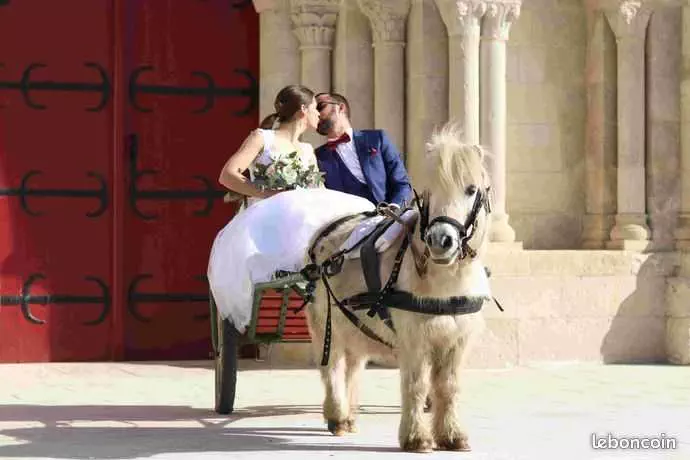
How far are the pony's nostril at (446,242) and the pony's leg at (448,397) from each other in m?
0.56

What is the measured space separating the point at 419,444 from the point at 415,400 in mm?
178

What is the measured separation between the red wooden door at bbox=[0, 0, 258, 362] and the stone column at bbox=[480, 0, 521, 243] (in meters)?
1.71

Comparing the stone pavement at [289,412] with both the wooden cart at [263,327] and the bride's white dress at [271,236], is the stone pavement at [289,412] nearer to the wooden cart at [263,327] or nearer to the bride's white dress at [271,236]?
the wooden cart at [263,327]

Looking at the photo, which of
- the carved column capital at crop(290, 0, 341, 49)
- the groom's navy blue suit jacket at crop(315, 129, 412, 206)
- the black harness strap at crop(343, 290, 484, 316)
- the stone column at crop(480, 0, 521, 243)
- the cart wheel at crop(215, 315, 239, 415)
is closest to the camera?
the black harness strap at crop(343, 290, 484, 316)

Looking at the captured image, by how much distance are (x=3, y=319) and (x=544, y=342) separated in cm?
369

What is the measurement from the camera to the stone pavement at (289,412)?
19.8ft

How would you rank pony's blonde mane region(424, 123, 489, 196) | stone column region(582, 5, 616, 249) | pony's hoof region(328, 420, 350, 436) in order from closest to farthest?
1. pony's blonde mane region(424, 123, 489, 196)
2. pony's hoof region(328, 420, 350, 436)
3. stone column region(582, 5, 616, 249)

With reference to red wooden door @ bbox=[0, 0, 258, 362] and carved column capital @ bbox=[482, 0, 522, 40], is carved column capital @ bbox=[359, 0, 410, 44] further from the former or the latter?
red wooden door @ bbox=[0, 0, 258, 362]

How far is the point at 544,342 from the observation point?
32.2ft

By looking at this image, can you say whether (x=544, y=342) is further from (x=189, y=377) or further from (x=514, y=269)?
(x=189, y=377)

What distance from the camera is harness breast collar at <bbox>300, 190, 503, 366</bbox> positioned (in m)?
5.75

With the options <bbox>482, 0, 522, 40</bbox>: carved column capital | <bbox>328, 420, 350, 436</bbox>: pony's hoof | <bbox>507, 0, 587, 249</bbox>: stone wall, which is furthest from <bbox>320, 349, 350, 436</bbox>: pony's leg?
<bbox>507, 0, 587, 249</bbox>: stone wall

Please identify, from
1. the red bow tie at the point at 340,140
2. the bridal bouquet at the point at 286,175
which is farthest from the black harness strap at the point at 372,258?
the red bow tie at the point at 340,140

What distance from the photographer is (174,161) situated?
10258 millimetres
